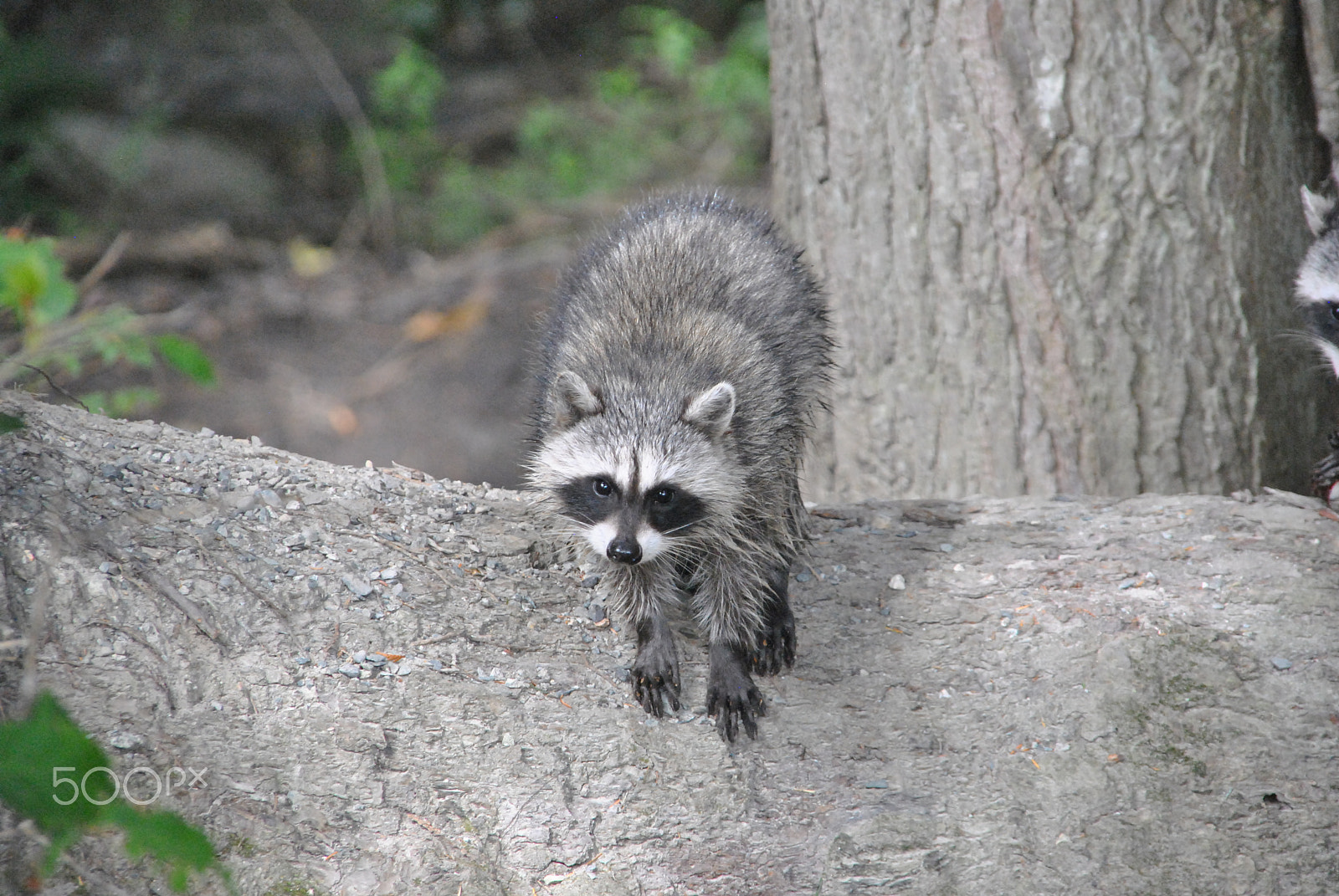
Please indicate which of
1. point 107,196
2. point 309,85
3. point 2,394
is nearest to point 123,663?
point 2,394

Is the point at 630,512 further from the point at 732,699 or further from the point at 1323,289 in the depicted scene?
the point at 1323,289

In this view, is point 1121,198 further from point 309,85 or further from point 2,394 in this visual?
point 309,85

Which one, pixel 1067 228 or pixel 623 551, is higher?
pixel 1067 228

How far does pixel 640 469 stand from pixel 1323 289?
2.47 metres

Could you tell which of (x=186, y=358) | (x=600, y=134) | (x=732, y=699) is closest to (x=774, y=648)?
(x=732, y=699)

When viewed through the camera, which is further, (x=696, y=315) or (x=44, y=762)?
(x=696, y=315)

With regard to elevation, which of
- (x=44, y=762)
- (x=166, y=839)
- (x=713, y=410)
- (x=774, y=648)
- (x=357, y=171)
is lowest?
(x=166, y=839)

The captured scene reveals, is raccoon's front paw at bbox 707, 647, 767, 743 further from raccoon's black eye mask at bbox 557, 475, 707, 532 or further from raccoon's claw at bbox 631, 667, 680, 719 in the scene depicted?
raccoon's black eye mask at bbox 557, 475, 707, 532

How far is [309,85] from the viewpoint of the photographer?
301 inches

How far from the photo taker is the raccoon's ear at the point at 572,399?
2842mm

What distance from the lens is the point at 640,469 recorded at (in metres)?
2.76

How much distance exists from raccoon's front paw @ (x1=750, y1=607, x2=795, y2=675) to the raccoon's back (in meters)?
0.53

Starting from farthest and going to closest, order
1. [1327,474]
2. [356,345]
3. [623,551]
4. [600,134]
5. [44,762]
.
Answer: [600,134], [356,345], [1327,474], [623,551], [44,762]

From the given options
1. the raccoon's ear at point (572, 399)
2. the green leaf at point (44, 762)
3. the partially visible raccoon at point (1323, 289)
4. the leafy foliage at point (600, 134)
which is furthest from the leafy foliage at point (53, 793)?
Result: the leafy foliage at point (600, 134)
